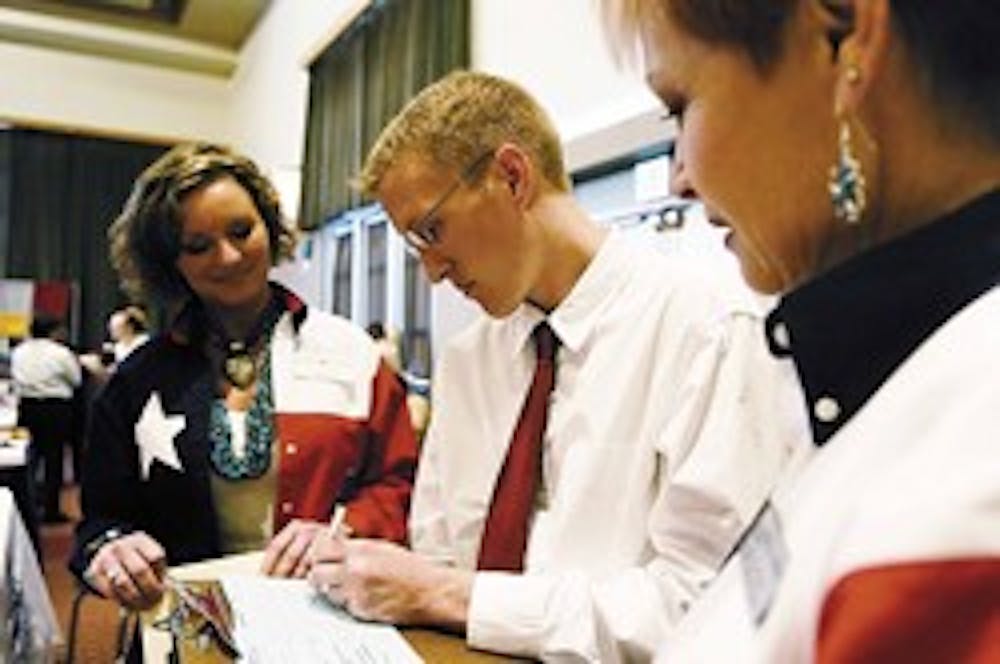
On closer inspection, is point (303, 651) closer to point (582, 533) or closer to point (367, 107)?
point (582, 533)

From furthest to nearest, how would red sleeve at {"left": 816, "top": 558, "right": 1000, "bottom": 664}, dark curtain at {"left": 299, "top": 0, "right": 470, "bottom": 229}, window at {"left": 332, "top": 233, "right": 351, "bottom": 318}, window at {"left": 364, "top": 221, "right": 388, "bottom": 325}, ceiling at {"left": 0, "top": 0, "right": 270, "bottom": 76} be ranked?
ceiling at {"left": 0, "top": 0, "right": 270, "bottom": 76}
window at {"left": 332, "top": 233, "right": 351, "bottom": 318}
window at {"left": 364, "top": 221, "right": 388, "bottom": 325}
dark curtain at {"left": 299, "top": 0, "right": 470, "bottom": 229}
red sleeve at {"left": 816, "top": 558, "right": 1000, "bottom": 664}

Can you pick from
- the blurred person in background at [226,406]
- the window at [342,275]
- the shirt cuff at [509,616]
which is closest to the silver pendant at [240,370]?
the blurred person in background at [226,406]

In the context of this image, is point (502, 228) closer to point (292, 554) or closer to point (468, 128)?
point (468, 128)

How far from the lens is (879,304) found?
1.41 feet

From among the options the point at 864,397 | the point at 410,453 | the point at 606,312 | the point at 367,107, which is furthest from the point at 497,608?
the point at 367,107

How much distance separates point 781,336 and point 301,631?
58cm

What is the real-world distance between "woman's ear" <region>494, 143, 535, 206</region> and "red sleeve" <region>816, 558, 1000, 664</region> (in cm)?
90

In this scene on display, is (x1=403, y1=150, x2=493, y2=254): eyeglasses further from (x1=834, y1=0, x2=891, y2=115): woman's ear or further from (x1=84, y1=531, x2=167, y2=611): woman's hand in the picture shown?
(x1=834, y1=0, x2=891, y2=115): woman's ear

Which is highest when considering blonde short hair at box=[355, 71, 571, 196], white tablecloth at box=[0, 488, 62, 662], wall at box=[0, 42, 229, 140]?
wall at box=[0, 42, 229, 140]

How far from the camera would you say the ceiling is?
20.7 feet

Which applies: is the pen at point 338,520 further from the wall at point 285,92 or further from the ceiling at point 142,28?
the ceiling at point 142,28

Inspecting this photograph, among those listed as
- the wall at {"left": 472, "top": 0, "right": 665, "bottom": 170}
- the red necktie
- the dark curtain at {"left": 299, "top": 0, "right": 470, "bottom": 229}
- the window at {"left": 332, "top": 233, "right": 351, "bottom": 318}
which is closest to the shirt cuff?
the red necktie

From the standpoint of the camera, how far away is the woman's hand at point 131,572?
125cm

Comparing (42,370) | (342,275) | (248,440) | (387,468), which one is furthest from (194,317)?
(42,370)
